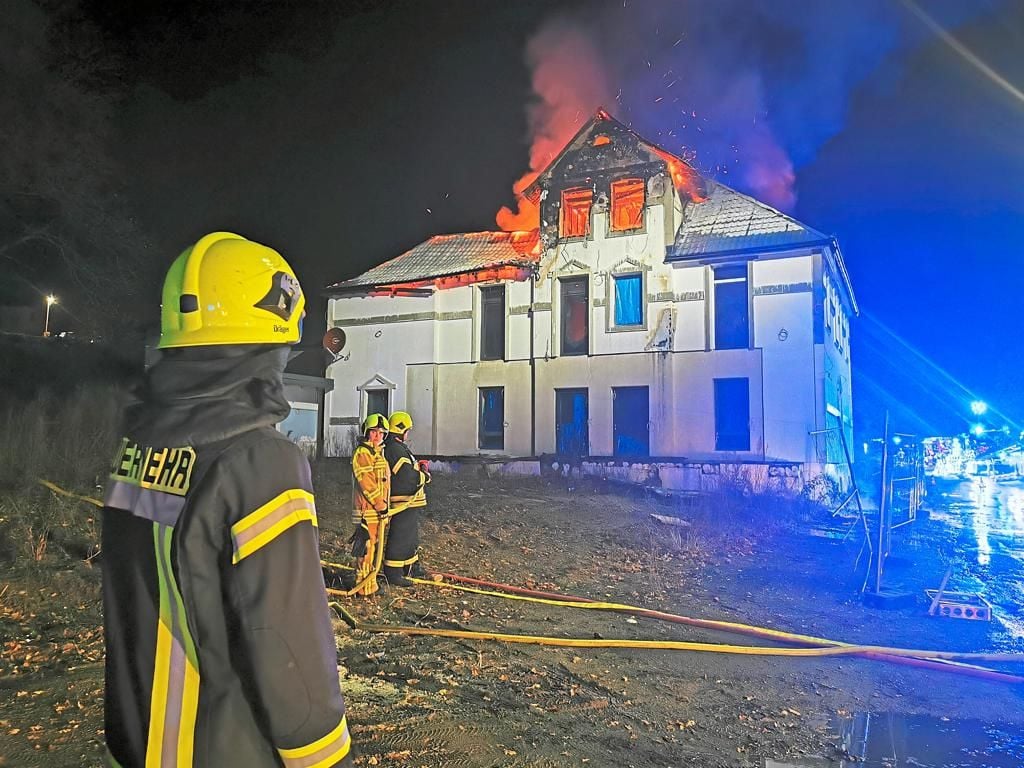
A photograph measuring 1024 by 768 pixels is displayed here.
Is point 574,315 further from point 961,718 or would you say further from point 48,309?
point 961,718

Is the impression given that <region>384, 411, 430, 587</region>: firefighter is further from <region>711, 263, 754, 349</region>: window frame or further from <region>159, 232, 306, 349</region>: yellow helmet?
<region>711, 263, 754, 349</region>: window frame

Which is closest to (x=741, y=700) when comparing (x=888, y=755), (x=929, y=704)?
(x=888, y=755)

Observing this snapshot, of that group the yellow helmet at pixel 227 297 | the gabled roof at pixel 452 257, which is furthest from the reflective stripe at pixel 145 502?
the gabled roof at pixel 452 257

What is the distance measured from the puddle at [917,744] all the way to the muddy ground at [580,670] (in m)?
0.09

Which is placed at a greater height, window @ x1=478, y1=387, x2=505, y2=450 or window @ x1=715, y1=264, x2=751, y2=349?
window @ x1=715, y1=264, x2=751, y2=349

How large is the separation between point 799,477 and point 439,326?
10.8m

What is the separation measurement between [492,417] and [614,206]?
6.86m

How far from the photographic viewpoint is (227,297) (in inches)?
66.7

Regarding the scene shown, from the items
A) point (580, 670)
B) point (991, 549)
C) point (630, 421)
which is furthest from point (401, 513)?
point (630, 421)

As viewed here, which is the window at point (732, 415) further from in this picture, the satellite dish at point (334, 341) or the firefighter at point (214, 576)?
the firefighter at point (214, 576)

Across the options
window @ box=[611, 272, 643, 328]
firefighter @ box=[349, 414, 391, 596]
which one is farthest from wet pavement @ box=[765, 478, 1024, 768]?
window @ box=[611, 272, 643, 328]

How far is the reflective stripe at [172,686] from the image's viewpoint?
1.47 meters

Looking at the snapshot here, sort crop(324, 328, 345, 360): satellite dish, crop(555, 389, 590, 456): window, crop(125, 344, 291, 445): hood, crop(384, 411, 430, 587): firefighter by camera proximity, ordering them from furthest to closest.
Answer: crop(324, 328, 345, 360): satellite dish, crop(555, 389, 590, 456): window, crop(384, 411, 430, 587): firefighter, crop(125, 344, 291, 445): hood

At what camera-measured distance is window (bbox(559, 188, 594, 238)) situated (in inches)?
753
